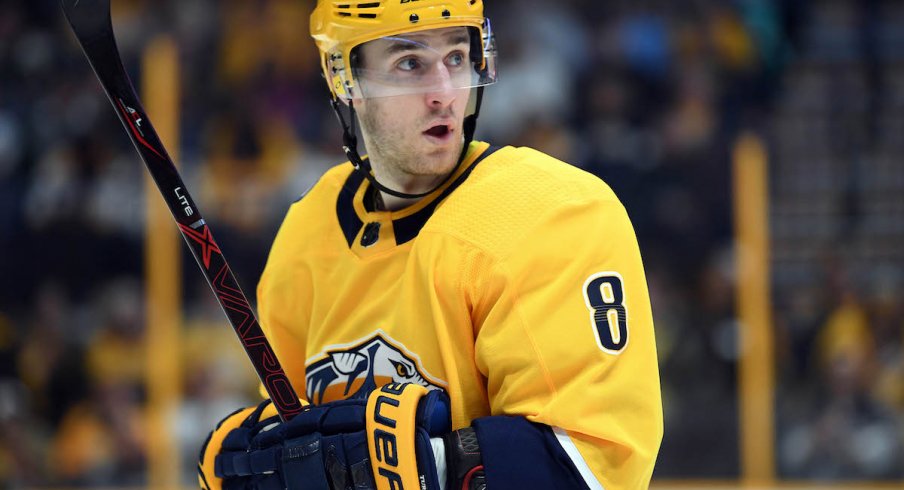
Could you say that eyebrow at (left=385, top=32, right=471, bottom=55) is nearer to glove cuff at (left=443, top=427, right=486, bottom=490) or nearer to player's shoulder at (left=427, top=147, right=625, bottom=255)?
player's shoulder at (left=427, top=147, right=625, bottom=255)

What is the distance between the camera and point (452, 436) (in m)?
1.58

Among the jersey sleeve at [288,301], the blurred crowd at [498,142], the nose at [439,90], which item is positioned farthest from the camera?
the blurred crowd at [498,142]

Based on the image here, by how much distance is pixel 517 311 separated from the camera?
5.14ft

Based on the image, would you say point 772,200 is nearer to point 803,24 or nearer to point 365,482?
point 803,24

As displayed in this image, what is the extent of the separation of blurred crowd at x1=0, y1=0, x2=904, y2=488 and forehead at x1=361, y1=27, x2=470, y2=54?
257 centimetres

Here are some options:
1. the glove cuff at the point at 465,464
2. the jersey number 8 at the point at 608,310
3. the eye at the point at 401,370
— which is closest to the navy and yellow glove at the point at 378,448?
the glove cuff at the point at 465,464

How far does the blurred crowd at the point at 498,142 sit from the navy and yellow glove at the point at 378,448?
266cm

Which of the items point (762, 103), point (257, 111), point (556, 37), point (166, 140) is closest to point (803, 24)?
point (762, 103)

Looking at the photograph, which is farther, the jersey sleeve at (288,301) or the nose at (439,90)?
the jersey sleeve at (288,301)

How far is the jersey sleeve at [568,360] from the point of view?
60.7 inches

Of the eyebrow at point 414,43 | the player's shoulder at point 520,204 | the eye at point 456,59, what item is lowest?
the player's shoulder at point 520,204

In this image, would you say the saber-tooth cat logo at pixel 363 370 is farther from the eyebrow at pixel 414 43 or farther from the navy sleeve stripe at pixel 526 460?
the eyebrow at pixel 414 43

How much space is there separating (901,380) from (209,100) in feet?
9.19

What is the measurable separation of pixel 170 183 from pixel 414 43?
1.28 feet
